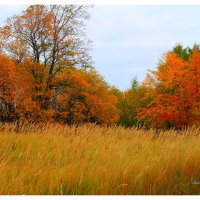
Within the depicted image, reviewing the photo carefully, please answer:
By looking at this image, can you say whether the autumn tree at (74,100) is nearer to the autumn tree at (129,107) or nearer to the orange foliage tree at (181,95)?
the orange foliage tree at (181,95)

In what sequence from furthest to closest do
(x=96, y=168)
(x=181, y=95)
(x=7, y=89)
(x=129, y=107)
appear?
(x=129, y=107) → (x=181, y=95) → (x=7, y=89) → (x=96, y=168)

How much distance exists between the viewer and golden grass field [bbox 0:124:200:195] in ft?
18.2

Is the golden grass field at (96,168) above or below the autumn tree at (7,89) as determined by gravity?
below

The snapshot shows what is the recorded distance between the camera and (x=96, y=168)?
6.46 m

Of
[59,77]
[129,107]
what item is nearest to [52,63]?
[59,77]

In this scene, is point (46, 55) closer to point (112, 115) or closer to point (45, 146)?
point (112, 115)

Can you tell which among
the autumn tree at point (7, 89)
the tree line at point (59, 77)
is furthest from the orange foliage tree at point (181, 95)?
the autumn tree at point (7, 89)

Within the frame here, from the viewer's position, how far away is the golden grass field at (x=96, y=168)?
18.2 ft

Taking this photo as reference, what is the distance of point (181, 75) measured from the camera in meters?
34.1

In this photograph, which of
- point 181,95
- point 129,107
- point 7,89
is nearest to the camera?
point 7,89

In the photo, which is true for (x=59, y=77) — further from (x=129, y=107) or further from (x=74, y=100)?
(x=129, y=107)

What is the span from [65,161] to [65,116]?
26.3 m

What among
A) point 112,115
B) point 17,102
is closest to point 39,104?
point 17,102

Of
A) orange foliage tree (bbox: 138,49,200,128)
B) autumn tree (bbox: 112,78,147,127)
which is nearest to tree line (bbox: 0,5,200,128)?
orange foliage tree (bbox: 138,49,200,128)
